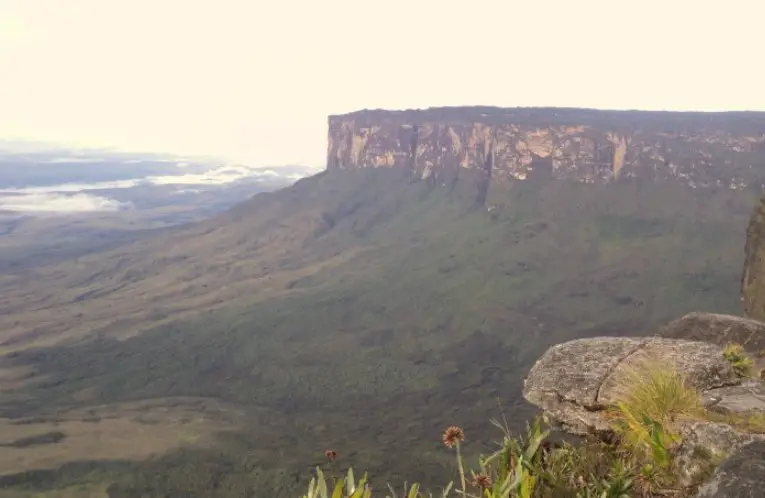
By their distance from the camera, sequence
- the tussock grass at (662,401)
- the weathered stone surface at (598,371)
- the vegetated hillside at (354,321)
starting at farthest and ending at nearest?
the vegetated hillside at (354,321) < the weathered stone surface at (598,371) < the tussock grass at (662,401)

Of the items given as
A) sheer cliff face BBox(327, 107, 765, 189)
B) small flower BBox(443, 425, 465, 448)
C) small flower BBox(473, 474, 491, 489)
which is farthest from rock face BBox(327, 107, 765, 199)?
small flower BBox(473, 474, 491, 489)

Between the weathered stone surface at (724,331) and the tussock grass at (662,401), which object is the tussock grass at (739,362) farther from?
the weathered stone surface at (724,331)

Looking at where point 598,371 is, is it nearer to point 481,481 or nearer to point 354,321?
point 481,481

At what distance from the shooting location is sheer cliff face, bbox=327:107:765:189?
280 feet

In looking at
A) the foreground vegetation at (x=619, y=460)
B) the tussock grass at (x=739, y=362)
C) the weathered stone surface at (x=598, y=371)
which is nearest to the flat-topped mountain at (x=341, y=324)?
the weathered stone surface at (x=598, y=371)

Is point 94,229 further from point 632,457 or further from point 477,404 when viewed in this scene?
point 632,457

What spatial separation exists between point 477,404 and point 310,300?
3409 cm

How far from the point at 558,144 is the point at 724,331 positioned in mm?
88334

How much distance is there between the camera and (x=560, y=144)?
96.4 m

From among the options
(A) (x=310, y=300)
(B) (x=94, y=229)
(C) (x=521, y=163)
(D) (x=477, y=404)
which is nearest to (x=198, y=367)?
(A) (x=310, y=300)

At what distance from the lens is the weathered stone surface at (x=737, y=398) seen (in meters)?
7.35

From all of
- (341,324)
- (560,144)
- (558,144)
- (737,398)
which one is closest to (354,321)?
(341,324)

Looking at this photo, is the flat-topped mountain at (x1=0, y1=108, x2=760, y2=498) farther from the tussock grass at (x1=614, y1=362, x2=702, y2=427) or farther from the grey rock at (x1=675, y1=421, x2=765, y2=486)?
the grey rock at (x1=675, y1=421, x2=765, y2=486)

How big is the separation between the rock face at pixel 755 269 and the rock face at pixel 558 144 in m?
→ 72.0
